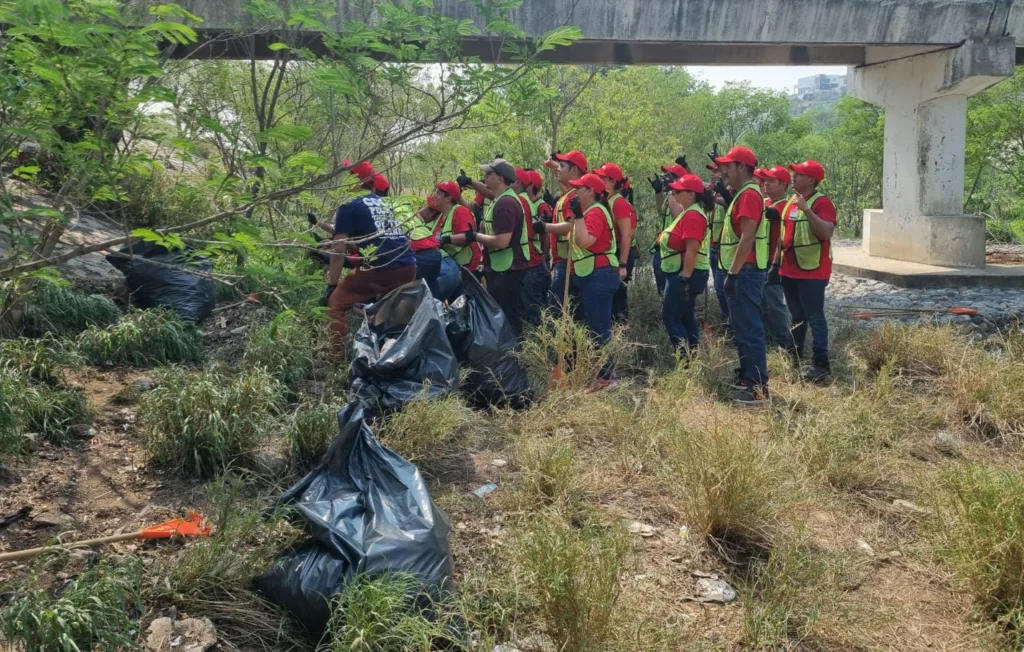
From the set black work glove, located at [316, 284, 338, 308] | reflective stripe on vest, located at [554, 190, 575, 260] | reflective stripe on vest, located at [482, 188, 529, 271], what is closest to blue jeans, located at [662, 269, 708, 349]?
reflective stripe on vest, located at [554, 190, 575, 260]

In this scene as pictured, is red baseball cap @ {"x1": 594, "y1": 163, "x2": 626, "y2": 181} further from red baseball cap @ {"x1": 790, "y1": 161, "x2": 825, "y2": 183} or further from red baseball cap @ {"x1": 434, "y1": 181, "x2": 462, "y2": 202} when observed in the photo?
red baseball cap @ {"x1": 790, "y1": 161, "x2": 825, "y2": 183}

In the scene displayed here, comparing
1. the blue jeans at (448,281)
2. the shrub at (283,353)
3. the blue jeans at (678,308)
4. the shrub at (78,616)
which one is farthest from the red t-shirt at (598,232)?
the shrub at (78,616)

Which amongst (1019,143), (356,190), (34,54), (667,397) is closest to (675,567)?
(667,397)

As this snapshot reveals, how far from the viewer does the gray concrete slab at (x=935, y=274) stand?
1105 centimetres

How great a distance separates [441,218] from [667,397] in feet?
10.5

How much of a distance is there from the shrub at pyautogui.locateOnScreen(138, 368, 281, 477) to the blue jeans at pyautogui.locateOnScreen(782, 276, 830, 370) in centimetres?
390

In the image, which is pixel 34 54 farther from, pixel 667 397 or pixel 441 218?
pixel 441 218

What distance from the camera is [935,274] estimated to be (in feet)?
36.3

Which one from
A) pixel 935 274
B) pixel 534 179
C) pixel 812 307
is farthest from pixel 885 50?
pixel 812 307

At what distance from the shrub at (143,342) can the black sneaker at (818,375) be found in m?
4.32

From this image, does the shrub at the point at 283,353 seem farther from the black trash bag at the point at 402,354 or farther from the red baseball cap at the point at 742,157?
the red baseball cap at the point at 742,157

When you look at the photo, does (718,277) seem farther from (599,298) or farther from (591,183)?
(591,183)

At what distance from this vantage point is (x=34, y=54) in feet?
8.36

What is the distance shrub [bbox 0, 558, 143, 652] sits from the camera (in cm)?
260
